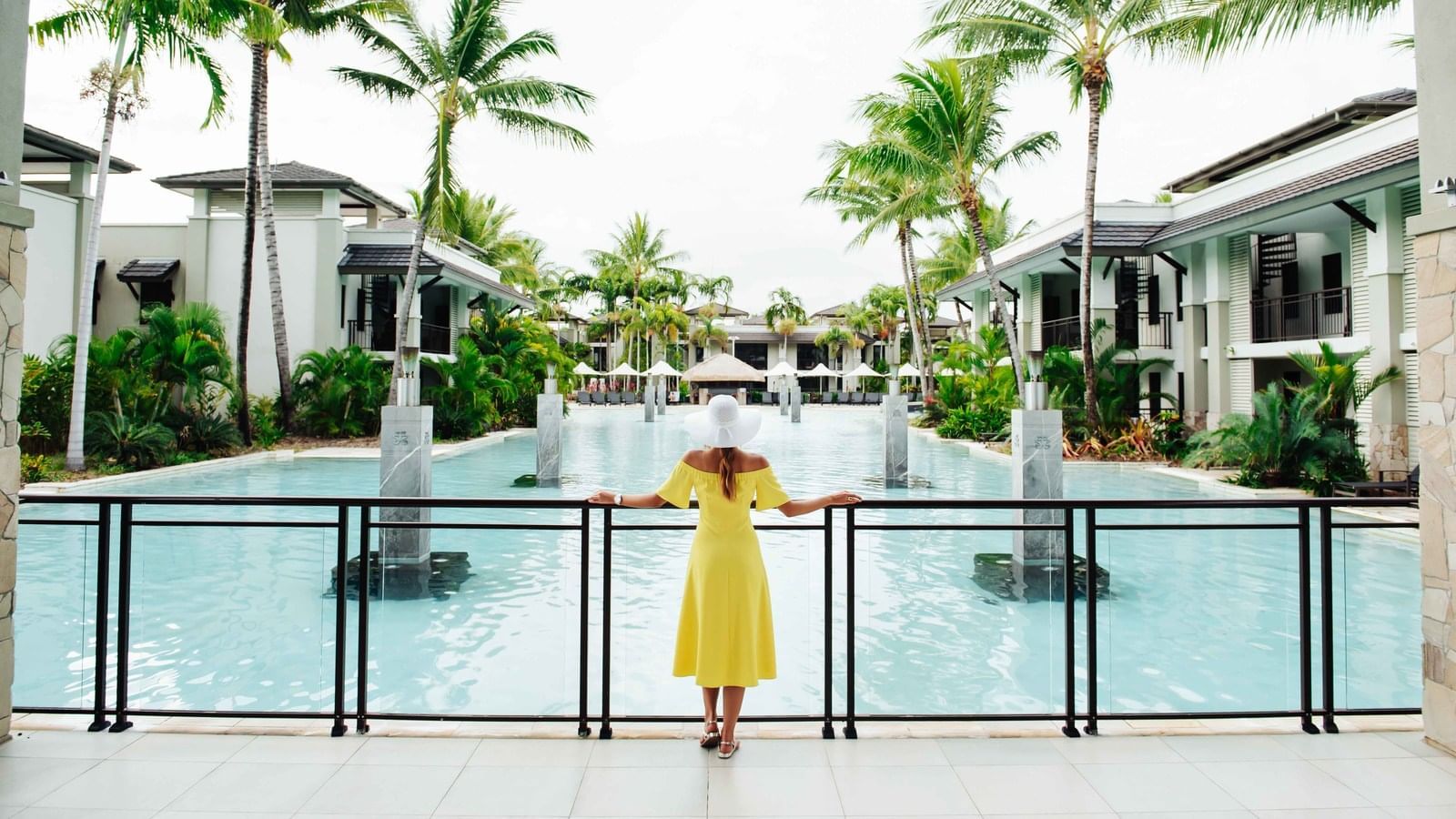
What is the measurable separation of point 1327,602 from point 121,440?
57.6 feet

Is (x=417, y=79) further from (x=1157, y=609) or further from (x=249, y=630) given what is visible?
(x=1157, y=609)

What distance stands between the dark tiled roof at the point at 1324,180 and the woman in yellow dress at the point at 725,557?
37.5ft

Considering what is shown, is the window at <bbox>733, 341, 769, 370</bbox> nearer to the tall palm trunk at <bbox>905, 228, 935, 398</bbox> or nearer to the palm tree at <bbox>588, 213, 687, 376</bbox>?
the palm tree at <bbox>588, 213, 687, 376</bbox>

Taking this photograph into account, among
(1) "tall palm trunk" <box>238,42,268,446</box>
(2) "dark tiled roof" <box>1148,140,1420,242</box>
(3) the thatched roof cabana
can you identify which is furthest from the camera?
(3) the thatched roof cabana

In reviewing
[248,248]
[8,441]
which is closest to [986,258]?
[248,248]

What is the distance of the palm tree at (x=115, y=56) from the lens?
45.5 ft

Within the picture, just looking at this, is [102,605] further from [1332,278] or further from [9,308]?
[1332,278]

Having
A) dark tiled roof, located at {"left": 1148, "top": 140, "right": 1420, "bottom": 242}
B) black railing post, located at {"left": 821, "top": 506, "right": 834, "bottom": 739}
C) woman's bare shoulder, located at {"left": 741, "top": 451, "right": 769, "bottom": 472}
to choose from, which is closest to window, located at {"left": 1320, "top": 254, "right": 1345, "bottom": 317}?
dark tiled roof, located at {"left": 1148, "top": 140, "right": 1420, "bottom": 242}

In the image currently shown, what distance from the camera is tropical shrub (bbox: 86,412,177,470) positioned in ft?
48.6

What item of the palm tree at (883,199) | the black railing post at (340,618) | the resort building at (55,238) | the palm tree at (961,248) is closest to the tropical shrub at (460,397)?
the resort building at (55,238)

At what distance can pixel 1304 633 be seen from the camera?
4.00m

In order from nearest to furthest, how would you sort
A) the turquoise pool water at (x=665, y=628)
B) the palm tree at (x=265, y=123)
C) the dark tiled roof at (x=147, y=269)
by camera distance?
the turquoise pool water at (x=665, y=628) < the palm tree at (x=265, y=123) < the dark tiled roof at (x=147, y=269)

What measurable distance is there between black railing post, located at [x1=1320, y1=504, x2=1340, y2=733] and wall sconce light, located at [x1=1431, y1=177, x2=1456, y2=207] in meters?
1.41

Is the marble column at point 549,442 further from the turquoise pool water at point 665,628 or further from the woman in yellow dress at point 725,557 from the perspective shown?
the woman in yellow dress at point 725,557
